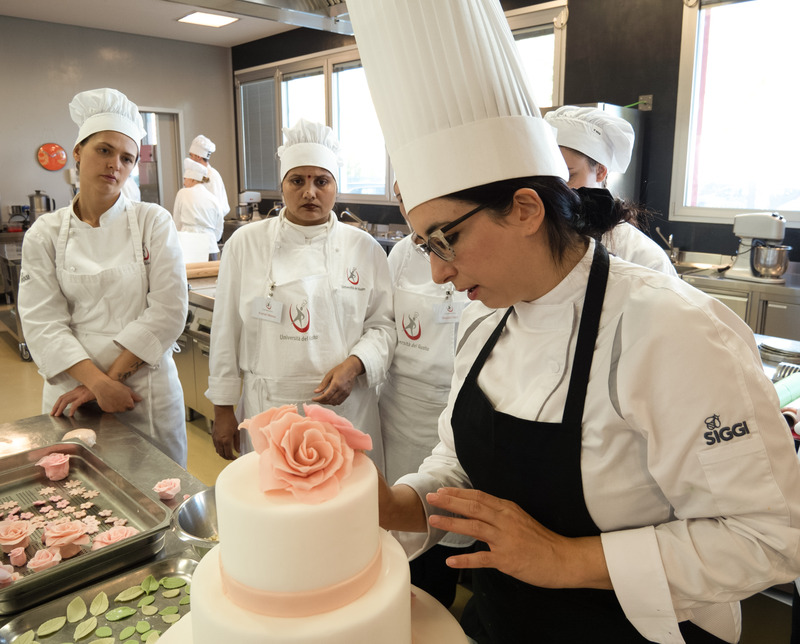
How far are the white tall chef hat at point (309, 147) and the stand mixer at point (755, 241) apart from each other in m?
2.78

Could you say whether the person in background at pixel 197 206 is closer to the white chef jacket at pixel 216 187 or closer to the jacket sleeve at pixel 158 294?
the white chef jacket at pixel 216 187

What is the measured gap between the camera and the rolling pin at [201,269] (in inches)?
164

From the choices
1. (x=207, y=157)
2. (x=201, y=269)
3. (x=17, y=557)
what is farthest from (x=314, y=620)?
(x=207, y=157)

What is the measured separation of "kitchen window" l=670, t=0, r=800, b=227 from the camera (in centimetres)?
413

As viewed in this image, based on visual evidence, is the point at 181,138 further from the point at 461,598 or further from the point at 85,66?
the point at 461,598

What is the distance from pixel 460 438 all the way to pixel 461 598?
5.41 feet

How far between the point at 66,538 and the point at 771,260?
396 cm

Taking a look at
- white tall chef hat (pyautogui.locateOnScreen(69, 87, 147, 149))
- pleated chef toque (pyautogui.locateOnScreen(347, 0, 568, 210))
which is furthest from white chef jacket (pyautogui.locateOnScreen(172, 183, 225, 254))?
pleated chef toque (pyautogui.locateOnScreen(347, 0, 568, 210))

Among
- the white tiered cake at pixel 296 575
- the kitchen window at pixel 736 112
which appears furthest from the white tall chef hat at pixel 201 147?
the white tiered cake at pixel 296 575

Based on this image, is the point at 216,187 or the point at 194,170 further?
the point at 216,187

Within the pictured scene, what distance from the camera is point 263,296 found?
7.18 feet

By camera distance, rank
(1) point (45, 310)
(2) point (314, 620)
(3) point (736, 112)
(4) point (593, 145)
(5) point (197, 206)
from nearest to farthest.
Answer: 1. (2) point (314, 620)
2. (1) point (45, 310)
3. (4) point (593, 145)
4. (3) point (736, 112)
5. (5) point (197, 206)

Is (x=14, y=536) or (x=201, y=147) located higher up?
(x=201, y=147)

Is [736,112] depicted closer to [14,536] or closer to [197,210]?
[14,536]
